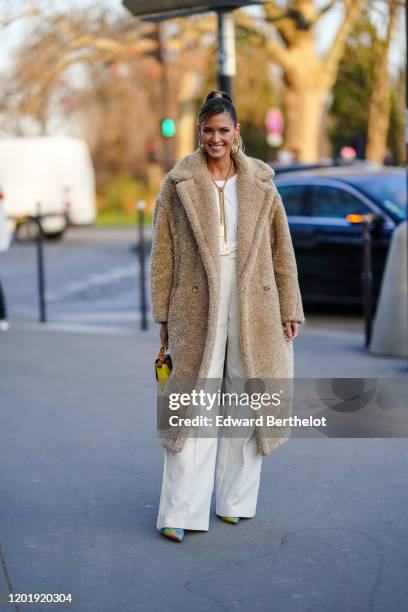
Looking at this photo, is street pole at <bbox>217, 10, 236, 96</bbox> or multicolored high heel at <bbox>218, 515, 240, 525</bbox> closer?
multicolored high heel at <bbox>218, 515, 240, 525</bbox>

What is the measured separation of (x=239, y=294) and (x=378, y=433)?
2.16m

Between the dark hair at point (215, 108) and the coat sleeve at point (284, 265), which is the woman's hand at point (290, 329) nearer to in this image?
the coat sleeve at point (284, 265)

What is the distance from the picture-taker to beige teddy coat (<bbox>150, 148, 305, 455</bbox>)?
4688 mm

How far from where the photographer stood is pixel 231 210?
476 centimetres

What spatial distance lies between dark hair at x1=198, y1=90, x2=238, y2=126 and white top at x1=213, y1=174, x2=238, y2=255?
24 centimetres

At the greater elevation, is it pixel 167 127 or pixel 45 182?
pixel 167 127

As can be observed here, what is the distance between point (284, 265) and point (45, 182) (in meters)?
24.3

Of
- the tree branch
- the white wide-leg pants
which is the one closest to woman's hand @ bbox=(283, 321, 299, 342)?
the white wide-leg pants

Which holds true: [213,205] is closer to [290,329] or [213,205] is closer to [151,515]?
[290,329]

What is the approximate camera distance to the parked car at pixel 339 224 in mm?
12016

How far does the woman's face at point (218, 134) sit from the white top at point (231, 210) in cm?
12

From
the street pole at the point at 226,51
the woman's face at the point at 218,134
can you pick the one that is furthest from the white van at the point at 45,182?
the woman's face at the point at 218,134

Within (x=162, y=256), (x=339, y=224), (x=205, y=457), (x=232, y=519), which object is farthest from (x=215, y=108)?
(x=339, y=224)

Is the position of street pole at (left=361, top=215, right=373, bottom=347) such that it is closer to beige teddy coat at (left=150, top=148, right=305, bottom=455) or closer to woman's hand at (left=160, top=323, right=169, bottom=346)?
beige teddy coat at (left=150, top=148, right=305, bottom=455)
